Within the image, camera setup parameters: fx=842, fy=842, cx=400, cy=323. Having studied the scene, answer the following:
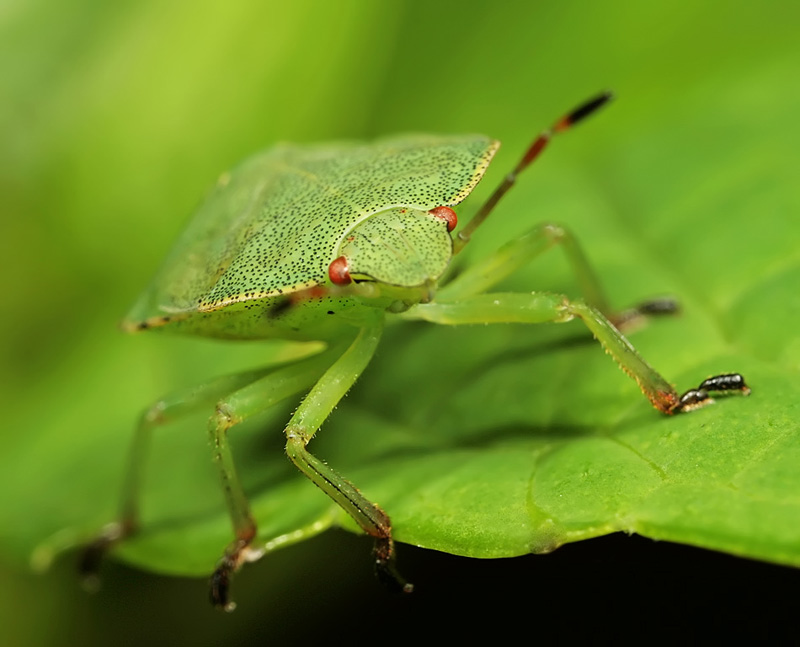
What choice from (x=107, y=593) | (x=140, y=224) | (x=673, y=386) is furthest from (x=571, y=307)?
(x=140, y=224)

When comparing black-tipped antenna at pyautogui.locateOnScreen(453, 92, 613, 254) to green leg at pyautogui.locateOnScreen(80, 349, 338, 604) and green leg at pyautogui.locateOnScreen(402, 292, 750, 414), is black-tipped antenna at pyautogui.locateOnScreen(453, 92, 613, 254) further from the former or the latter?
green leg at pyautogui.locateOnScreen(80, 349, 338, 604)

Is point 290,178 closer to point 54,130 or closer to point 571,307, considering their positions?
point 571,307

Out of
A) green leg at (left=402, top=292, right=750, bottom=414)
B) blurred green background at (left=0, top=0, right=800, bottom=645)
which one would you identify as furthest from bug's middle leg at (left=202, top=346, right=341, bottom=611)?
blurred green background at (left=0, top=0, right=800, bottom=645)

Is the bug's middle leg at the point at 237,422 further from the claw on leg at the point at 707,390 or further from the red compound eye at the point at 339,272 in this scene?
the claw on leg at the point at 707,390

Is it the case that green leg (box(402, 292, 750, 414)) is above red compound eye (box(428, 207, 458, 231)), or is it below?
below

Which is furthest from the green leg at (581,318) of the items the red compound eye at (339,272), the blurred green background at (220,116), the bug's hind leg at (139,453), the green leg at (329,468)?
the blurred green background at (220,116)

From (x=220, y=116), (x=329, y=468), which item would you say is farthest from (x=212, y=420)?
(x=220, y=116)

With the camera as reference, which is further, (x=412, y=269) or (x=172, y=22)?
(x=172, y=22)
